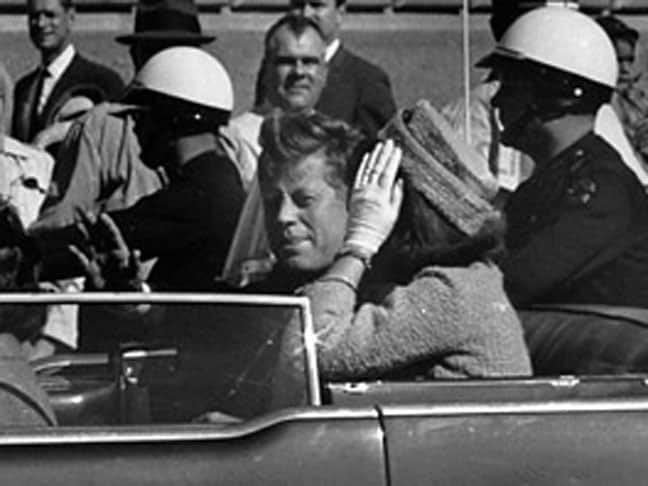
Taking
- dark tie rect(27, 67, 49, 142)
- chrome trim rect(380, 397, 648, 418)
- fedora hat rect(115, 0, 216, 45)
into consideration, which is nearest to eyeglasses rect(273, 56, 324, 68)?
fedora hat rect(115, 0, 216, 45)

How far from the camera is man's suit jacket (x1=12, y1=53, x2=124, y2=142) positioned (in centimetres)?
522

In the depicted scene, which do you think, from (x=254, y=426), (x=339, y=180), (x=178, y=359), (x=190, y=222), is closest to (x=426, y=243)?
(x=339, y=180)

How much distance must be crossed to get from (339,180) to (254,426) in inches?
69.6

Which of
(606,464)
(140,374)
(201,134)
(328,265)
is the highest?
(201,134)

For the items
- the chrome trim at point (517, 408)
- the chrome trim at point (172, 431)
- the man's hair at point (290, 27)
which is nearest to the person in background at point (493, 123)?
the man's hair at point (290, 27)

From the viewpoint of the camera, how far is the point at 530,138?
5527 mm

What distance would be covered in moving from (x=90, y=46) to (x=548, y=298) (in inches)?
49.0

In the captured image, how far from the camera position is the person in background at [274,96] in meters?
5.28

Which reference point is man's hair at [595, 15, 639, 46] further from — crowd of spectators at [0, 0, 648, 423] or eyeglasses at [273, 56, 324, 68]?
eyeglasses at [273, 56, 324, 68]

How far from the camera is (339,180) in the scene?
5516mm

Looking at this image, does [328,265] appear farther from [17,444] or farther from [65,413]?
[17,444]

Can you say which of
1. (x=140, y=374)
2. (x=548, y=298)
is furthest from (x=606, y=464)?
(x=548, y=298)

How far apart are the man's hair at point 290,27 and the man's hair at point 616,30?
0.68m

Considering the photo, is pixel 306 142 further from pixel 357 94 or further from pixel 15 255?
pixel 15 255
